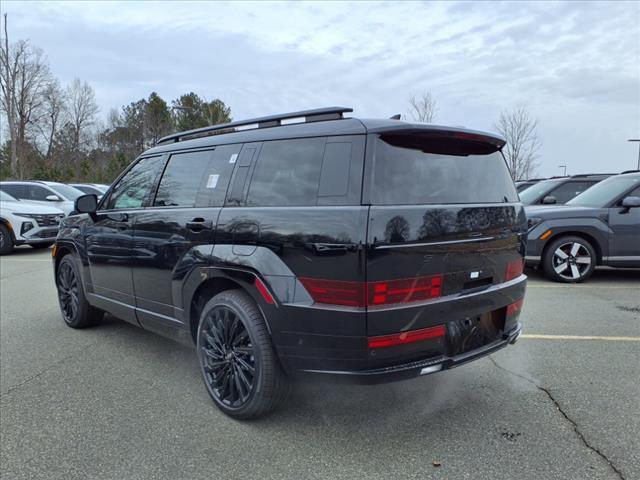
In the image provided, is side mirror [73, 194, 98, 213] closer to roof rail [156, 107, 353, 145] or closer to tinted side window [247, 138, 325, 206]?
roof rail [156, 107, 353, 145]

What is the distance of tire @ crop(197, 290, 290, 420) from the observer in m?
2.84

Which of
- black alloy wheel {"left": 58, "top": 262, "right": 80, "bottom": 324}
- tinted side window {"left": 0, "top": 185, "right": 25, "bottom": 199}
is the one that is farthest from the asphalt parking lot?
tinted side window {"left": 0, "top": 185, "right": 25, "bottom": 199}

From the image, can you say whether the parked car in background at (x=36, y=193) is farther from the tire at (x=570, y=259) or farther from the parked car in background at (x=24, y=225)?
the tire at (x=570, y=259)

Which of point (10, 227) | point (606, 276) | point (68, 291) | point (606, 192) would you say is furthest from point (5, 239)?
point (606, 276)

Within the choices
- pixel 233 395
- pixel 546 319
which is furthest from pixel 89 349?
pixel 546 319

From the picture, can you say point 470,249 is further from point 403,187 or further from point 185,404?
point 185,404

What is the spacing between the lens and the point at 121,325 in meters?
5.29

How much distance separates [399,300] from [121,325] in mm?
3870

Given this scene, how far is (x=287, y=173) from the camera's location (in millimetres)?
2908

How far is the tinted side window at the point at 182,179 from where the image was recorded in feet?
11.6

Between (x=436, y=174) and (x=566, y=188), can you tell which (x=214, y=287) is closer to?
(x=436, y=174)

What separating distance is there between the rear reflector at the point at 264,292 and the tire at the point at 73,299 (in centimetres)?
289

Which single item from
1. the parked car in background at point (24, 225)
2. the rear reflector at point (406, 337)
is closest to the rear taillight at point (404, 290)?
the rear reflector at point (406, 337)

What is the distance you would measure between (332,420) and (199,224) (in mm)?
1568
